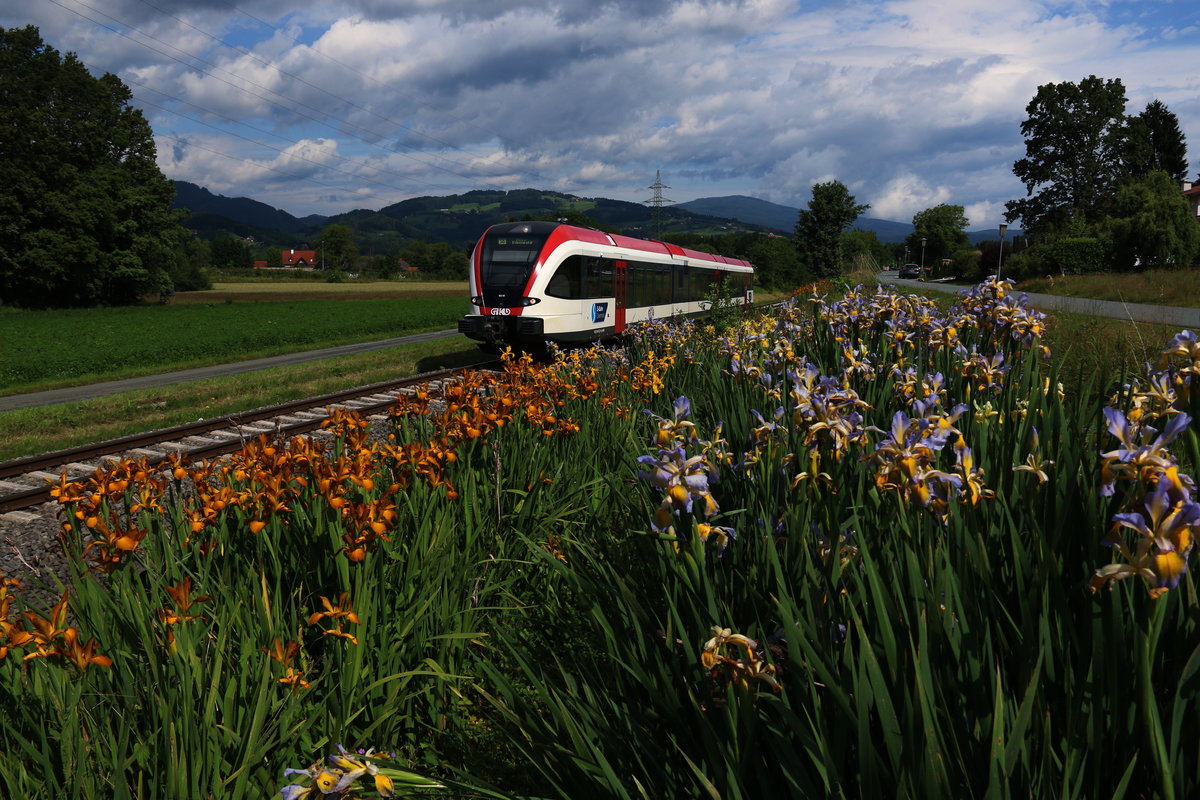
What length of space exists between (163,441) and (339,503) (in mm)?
8249

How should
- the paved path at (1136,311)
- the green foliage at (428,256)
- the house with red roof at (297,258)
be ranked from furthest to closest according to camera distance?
the house with red roof at (297,258)
the green foliage at (428,256)
the paved path at (1136,311)

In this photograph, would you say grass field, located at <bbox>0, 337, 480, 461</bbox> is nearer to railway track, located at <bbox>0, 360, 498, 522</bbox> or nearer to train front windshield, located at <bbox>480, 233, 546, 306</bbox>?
railway track, located at <bbox>0, 360, 498, 522</bbox>

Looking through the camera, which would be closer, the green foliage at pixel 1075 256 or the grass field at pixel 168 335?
the grass field at pixel 168 335

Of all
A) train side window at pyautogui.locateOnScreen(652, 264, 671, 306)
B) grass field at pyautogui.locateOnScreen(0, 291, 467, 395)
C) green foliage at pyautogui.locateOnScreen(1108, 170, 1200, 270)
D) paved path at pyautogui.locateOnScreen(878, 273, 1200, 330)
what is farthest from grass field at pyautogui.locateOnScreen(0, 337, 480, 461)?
green foliage at pyautogui.locateOnScreen(1108, 170, 1200, 270)

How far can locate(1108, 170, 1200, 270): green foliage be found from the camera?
38.5m

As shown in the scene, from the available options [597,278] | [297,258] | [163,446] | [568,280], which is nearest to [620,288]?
[597,278]

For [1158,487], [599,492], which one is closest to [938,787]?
[1158,487]

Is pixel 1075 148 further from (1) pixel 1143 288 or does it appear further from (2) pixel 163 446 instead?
(2) pixel 163 446

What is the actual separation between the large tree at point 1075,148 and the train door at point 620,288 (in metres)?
49.8

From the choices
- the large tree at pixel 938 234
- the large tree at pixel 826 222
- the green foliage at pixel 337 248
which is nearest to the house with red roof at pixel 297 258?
the green foliage at pixel 337 248

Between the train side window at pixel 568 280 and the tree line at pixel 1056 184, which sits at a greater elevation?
the tree line at pixel 1056 184

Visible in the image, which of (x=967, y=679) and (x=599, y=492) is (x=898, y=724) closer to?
(x=967, y=679)

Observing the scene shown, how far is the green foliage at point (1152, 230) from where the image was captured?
38.5m

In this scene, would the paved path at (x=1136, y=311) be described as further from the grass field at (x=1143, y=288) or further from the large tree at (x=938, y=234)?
the large tree at (x=938, y=234)
